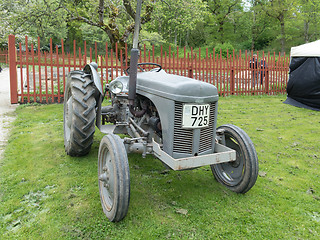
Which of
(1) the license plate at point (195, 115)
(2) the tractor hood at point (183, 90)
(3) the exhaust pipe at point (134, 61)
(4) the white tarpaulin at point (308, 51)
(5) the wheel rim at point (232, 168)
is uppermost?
(4) the white tarpaulin at point (308, 51)

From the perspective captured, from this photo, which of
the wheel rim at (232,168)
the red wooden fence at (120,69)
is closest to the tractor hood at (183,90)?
the wheel rim at (232,168)

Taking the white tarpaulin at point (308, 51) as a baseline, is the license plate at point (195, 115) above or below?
below

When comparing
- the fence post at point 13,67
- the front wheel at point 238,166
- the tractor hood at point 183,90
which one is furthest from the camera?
the fence post at point 13,67

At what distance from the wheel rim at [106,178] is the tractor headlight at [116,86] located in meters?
1.37

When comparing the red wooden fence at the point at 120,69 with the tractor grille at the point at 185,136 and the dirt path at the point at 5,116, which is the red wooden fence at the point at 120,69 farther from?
the tractor grille at the point at 185,136

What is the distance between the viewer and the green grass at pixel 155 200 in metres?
2.53

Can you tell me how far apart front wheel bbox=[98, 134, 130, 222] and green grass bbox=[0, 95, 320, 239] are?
0.46ft

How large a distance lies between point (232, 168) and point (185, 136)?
99 cm

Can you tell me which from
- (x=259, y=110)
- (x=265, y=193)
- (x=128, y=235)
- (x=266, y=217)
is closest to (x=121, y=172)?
(x=128, y=235)

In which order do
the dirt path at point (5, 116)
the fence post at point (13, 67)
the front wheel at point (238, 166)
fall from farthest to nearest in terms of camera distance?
the fence post at point (13, 67)
the dirt path at point (5, 116)
the front wheel at point (238, 166)

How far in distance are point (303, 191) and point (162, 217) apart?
194 centimetres

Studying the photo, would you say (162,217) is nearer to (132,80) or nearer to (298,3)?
(132,80)

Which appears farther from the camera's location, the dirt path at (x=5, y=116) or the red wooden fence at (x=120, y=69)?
the red wooden fence at (x=120, y=69)

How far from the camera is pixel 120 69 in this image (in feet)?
32.6
